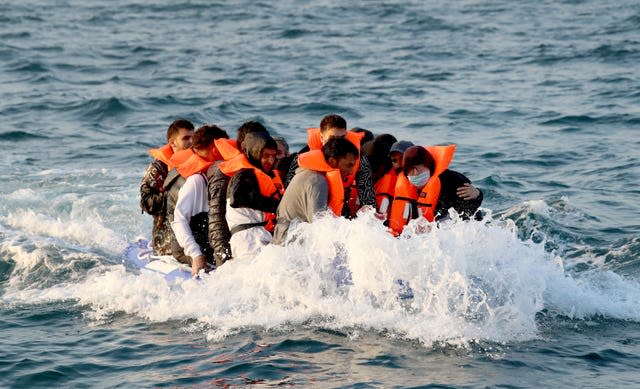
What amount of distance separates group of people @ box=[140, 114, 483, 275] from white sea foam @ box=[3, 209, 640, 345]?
255mm

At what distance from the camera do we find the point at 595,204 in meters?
13.2

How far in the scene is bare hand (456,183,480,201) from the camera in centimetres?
942

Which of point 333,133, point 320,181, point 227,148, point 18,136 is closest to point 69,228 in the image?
point 227,148

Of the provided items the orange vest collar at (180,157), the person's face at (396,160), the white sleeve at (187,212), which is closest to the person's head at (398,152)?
the person's face at (396,160)

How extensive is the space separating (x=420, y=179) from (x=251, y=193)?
1503 millimetres

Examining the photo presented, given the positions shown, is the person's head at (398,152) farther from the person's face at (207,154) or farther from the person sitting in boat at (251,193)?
the person's face at (207,154)

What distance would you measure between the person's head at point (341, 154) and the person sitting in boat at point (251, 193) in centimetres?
66

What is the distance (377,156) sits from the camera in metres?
9.78

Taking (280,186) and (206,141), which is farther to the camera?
(206,141)

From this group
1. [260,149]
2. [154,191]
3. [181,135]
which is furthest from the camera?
[154,191]

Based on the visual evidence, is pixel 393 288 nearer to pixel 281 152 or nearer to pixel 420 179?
pixel 420 179

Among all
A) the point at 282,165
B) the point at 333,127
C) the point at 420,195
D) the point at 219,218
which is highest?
the point at 333,127

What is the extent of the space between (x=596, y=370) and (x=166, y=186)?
4.36 meters

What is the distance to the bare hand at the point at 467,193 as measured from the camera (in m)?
9.42
